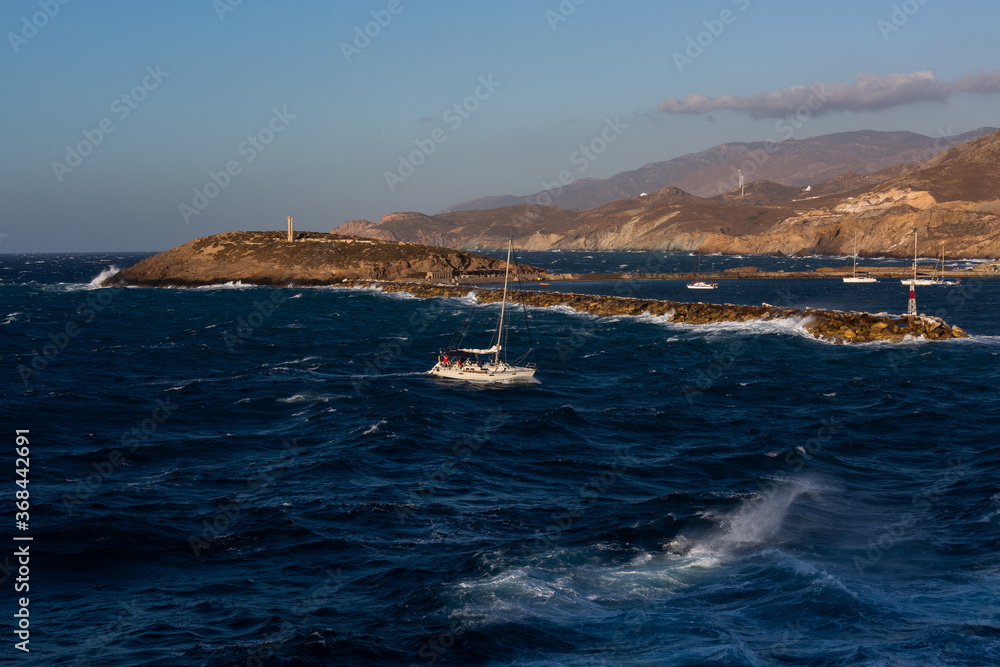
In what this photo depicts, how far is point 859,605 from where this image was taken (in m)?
20.4

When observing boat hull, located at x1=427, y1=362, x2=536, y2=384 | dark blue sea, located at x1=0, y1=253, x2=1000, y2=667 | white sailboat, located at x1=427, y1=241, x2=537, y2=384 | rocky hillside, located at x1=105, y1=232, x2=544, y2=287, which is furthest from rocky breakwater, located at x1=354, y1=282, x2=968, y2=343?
rocky hillside, located at x1=105, y1=232, x2=544, y2=287

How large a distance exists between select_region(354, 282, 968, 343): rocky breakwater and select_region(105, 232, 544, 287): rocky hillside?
3773 centimetres

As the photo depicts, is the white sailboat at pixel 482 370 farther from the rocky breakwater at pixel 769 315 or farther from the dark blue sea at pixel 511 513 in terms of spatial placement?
the rocky breakwater at pixel 769 315

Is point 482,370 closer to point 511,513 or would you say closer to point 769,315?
point 511,513

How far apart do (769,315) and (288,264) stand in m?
109

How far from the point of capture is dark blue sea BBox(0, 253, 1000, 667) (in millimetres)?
19156

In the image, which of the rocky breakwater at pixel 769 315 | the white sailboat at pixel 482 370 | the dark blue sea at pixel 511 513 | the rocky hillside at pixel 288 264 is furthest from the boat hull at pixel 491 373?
the rocky hillside at pixel 288 264

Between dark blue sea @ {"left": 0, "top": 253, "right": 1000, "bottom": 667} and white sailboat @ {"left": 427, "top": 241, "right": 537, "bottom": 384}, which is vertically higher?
white sailboat @ {"left": 427, "top": 241, "right": 537, "bottom": 384}

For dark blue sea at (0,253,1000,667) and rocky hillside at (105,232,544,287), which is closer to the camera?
dark blue sea at (0,253,1000,667)

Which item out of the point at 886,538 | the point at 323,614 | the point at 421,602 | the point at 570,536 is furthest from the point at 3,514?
the point at 886,538

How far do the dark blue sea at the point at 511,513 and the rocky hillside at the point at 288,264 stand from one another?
103 meters

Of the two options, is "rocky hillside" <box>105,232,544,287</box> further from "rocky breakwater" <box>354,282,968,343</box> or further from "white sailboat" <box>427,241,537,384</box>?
"white sailboat" <box>427,241,537,384</box>

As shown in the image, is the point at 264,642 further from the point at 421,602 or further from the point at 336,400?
the point at 336,400

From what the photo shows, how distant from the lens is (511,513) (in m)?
27.8
